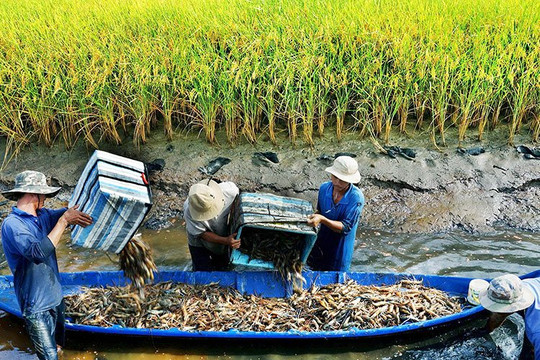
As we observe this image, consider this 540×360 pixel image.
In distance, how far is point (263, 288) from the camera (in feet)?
15.0

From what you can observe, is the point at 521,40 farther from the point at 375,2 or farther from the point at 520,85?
the point at 375,2

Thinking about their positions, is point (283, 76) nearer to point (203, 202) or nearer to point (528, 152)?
point (203, 202)

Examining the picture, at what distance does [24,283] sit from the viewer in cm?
376

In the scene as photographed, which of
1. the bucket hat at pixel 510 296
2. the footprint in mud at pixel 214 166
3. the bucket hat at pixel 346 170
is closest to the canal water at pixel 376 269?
the footprint in mud at pixel 214 166

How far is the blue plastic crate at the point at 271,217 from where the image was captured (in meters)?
4.04

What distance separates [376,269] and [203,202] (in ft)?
6.99

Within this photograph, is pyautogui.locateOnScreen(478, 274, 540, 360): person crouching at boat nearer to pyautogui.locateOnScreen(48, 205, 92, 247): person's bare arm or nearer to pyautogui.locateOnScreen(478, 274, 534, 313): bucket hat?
pyautogui.locateOnScreen(478, 274, 534, 313): bucket hat

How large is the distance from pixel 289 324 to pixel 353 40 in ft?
12.3

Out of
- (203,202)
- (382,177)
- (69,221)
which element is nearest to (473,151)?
(382,177)

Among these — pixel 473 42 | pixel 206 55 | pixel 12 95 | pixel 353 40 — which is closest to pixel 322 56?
pixel 353 40

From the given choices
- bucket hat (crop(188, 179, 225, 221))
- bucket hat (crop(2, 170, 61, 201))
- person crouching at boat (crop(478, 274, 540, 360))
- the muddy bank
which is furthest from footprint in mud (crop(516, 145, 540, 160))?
bucket hat (crop(2, 170, 61, 201))

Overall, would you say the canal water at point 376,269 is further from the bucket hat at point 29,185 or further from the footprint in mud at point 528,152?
the bucket hat at point 29,185

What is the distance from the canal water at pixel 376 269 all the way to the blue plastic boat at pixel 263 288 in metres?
0.15

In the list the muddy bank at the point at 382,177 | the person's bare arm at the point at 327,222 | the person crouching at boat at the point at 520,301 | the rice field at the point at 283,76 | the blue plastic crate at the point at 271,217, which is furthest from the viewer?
the rice field at the point at 283,76
